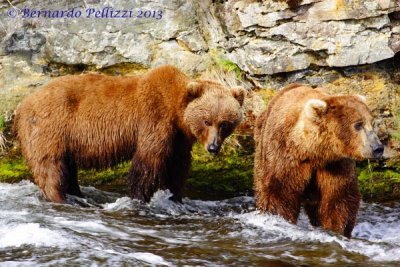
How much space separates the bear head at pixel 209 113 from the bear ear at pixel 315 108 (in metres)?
1.94

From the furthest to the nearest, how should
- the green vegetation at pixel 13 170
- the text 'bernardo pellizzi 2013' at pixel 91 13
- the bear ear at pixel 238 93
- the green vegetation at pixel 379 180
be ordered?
the text 'bernardo pellizzi 2013' at pixel 91 13 → the green vegetation at pixel 13 170 → the green vegetation at pixel 379 180 → the bear ear at pixel 238 93

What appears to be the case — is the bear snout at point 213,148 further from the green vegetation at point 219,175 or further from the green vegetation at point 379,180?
the green vegetation at point 379,180

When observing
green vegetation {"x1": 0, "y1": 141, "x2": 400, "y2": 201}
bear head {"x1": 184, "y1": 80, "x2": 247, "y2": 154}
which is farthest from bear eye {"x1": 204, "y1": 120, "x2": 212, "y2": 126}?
green vegetation {"x1": 0, "y1": 141, "x2": 400, "y2": 201}

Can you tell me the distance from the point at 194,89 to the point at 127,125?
1.02 meters

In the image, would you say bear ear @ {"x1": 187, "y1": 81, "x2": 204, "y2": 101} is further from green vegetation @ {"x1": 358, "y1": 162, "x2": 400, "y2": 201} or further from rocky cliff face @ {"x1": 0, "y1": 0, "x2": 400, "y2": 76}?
green vegetation @ {"x1": 358, "y1": 162, "x2": 400, "y2": 201}

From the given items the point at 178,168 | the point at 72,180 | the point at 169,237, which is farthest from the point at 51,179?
the point at 169,237

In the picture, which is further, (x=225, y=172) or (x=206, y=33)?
(x=206, y=33)

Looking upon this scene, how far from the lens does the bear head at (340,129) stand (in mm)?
7848

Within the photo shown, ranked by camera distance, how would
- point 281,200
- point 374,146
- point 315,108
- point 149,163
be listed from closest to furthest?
point 374,146 < point 315,108 < point 281,200 < point 149,163

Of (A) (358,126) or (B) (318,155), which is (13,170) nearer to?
(B) (318,155)

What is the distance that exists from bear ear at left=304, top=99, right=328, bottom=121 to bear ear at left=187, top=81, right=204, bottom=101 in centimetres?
217

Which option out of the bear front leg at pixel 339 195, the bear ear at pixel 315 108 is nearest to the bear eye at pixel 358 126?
the bear ear at pixel 315 108

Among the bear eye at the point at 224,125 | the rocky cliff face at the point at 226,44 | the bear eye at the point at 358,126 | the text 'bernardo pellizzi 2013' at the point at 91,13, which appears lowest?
the bear eye at the point at 224,125

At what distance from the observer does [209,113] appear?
9836 millimetres
